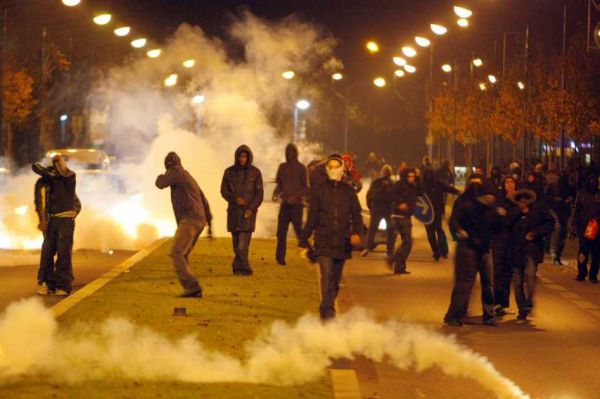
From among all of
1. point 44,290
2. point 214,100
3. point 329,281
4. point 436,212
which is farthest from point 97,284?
point 214,100

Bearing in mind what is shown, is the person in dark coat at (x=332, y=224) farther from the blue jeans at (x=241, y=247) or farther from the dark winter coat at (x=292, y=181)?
the dark winter coat at (x=292, y=181)

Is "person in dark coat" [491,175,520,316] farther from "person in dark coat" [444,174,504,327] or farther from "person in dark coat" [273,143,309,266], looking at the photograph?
"person in dark coat" [273,143,309,266]

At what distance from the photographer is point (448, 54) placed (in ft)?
204

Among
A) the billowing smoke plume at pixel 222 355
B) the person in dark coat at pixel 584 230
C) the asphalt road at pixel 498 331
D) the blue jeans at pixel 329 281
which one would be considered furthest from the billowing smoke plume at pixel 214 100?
the billowing smoke plume at pixel 222 355

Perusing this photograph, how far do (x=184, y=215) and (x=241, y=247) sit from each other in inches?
115

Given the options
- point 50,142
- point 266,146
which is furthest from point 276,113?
point 50,142

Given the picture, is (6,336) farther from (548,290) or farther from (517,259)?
(548,290)

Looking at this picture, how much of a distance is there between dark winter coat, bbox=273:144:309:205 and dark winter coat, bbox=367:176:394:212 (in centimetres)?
269

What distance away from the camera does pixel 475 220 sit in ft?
42.0

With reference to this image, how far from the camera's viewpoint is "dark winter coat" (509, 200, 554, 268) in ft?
44.3

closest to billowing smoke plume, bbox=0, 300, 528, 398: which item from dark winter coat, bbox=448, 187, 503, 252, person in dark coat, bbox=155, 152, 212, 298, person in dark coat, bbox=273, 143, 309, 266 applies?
dark winter coat, bbox=448, 187, 503, 252

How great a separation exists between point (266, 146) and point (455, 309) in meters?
35.1

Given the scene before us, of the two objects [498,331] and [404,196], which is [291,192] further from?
[498,331]

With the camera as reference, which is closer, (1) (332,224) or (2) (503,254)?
(1) (332,224)
